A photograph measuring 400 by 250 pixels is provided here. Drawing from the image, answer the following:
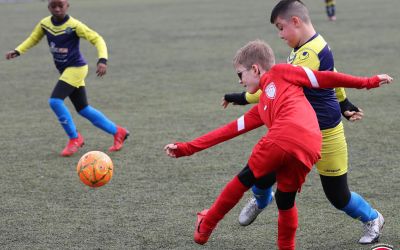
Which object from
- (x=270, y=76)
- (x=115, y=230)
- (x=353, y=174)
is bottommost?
(x=353, y=174)

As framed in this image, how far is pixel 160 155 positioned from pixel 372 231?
11.0ft

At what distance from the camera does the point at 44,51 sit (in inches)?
733

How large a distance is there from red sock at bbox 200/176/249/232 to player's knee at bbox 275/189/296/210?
8.1 inches

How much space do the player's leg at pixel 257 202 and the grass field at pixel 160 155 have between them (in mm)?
114

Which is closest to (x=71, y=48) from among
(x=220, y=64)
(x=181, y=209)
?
(x=181, y=209)

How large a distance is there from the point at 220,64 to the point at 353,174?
8.47m

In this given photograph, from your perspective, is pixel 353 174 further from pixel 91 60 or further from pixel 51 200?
pixel 91 60

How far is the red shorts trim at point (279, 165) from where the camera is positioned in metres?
4.40

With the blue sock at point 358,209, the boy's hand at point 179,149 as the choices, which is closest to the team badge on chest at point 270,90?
the boy's hand at point 179,149

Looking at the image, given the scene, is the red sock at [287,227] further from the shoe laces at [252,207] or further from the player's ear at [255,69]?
the player's ear at [255,69]

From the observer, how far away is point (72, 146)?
8.34m

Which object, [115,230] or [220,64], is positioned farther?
[220,64]

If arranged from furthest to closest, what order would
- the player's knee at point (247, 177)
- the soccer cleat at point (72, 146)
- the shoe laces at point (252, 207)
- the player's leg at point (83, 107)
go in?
the player's leg at point (83, 107)
the soccer cleat at point (72, 146)
the shoe laces at point (252, 207)
the player's knee at point (247, 177)

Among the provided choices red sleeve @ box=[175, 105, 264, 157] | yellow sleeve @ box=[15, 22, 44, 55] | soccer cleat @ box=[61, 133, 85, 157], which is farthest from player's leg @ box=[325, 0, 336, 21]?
red sleeve @ box=[175, 105, 264, 157]
